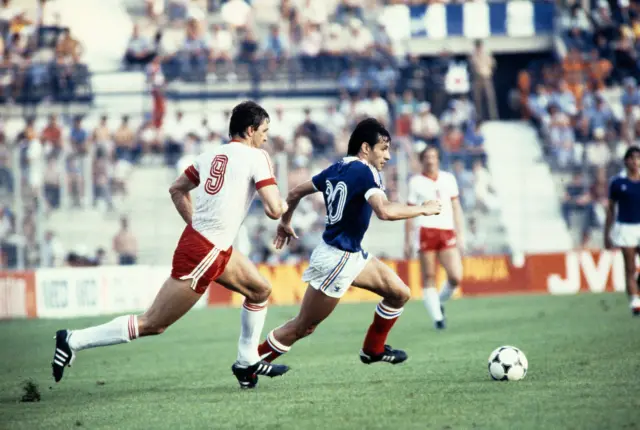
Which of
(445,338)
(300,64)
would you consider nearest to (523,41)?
(300,64)

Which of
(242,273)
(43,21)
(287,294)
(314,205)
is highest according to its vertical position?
(43,21)

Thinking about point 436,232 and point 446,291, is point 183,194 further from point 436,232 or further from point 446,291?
point 446,291

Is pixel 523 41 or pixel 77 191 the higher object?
pixel 523 41

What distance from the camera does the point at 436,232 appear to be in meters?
15.3

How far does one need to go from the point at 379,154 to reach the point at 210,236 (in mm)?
1658

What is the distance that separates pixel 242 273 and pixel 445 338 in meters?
5.14

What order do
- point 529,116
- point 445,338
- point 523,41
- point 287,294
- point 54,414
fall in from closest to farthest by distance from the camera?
1. point 54,414
2. point 445,338
3. point 287,294
4. point 529,116
5. point 523,41

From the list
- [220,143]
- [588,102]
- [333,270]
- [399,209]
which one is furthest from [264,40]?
[399,209]

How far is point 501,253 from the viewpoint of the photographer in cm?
2486

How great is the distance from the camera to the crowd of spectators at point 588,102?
25656mm

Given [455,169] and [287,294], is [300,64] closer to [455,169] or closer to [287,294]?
[455,169]

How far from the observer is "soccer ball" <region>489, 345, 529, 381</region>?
9.11 metres

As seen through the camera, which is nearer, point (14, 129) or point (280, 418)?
point (280, 418)

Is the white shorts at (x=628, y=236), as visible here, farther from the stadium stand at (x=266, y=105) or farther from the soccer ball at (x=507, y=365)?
the stadium stand at (x=266, y=105)
